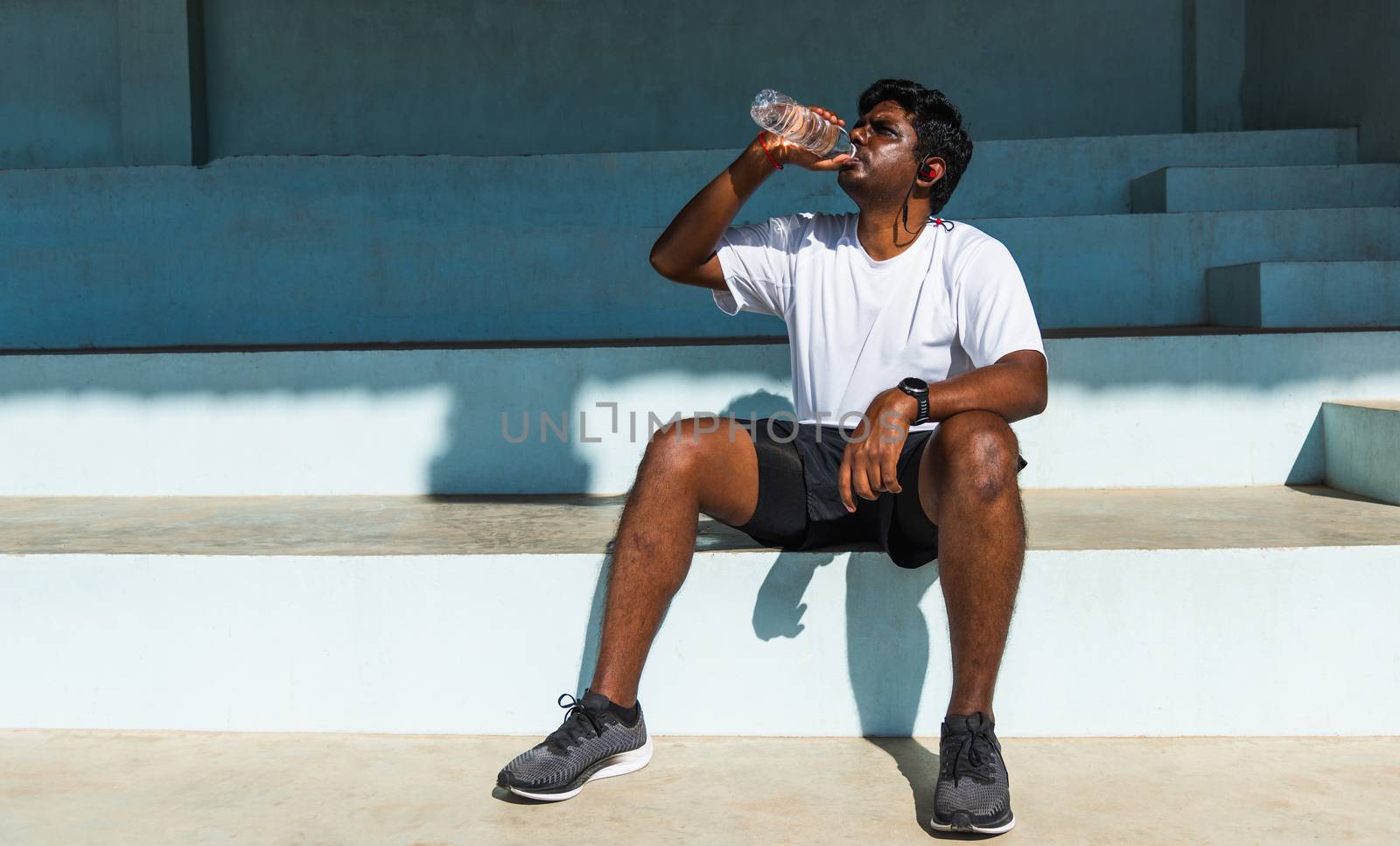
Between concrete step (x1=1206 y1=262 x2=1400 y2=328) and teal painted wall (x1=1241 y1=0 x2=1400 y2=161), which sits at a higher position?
teal painted wall (x1=1241 y1=0 x2=1400 y2=161)

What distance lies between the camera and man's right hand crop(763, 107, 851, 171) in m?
1.90

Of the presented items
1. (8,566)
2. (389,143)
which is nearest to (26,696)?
(8,566)

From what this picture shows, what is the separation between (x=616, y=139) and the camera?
5449mm

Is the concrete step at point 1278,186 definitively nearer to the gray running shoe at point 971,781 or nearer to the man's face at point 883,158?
the man's face at point 883,158

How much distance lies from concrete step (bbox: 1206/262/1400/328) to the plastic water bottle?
201cm

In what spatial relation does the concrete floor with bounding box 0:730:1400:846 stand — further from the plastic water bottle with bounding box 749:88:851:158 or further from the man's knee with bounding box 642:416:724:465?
the plastic water bottle with bounding box 749:88:851:158

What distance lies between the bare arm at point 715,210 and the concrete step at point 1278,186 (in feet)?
8.78

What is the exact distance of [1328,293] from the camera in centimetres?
341

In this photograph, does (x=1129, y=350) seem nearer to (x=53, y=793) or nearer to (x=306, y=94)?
(x=53, y=793)

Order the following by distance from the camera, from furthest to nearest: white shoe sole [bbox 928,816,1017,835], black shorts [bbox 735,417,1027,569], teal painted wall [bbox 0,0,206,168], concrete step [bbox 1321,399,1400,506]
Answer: teal painted wall [bbox 0,0,206,168] → concrete step [bbox 1321,399,1400,506] → black shorts [bbox 735,417,1027,569] → white shoe sole [bbox 928,816,1017,835]

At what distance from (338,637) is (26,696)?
0.55 metres

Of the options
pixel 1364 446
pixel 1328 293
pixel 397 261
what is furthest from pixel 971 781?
pixel 397 261

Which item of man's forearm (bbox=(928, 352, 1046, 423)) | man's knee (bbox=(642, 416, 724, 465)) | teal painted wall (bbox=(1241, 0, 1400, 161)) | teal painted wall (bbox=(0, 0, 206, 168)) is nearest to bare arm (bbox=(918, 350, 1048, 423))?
man's forearm (bbox=(928, 352, 1046, 423))

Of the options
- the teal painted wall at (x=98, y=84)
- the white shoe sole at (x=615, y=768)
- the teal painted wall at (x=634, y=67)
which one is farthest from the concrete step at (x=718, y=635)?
the teal painted wall at (x=98, y=84)
